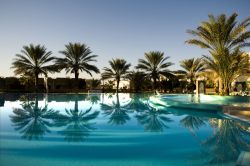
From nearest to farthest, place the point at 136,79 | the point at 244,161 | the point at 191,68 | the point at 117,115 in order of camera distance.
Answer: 1. the point at 244,161
2. the point at 117,115
3. the point at 191,68
4. the point at 136,79

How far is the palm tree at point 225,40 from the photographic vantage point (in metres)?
15.9

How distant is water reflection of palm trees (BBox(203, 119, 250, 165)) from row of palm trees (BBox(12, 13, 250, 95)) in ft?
34.2

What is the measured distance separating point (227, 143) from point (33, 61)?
2799 centimetres

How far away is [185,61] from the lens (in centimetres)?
3150

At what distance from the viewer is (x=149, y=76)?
31906mm

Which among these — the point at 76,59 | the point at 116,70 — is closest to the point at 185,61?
the point at 116,70

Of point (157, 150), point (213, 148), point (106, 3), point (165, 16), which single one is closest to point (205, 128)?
point (213, 148)

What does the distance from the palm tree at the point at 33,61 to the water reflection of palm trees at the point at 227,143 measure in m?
26.0

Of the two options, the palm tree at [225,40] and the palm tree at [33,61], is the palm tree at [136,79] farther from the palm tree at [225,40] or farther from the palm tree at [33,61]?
the palm tree at [225,40]

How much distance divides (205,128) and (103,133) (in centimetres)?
272

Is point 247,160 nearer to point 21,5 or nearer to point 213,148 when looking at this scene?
point 213,148

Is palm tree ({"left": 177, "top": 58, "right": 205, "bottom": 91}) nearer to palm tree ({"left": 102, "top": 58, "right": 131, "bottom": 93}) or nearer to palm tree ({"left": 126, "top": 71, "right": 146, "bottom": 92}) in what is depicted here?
palm tree ({"left": 126, "top": 71, "right": 146, "bottom": 92})

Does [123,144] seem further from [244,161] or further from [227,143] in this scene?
[244,161]

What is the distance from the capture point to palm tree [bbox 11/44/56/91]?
95.0ft
